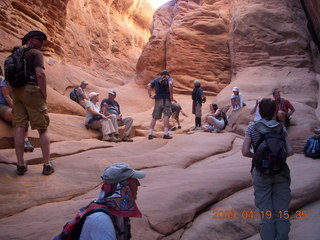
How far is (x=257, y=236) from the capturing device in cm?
341

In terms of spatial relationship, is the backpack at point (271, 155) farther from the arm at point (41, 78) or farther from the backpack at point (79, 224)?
the arm at point (41, 78)

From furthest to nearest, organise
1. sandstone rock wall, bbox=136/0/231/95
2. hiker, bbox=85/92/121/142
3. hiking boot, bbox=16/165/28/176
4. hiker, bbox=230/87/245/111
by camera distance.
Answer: sandstone rock wall, bbox=136/0/231/95
hiker, bbox=230/87/245/111
hiker, bbox=85/92/121/142
hiking boot, bbox=16/165/28/176

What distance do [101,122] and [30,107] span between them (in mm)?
3775

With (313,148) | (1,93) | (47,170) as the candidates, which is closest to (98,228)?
(47,170)

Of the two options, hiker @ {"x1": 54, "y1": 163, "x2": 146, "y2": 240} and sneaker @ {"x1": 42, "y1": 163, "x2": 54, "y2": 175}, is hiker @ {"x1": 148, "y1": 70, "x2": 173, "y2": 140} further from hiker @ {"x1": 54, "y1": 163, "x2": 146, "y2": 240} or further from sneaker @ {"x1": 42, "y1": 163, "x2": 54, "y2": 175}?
hiker @ {"x1": 54, "y1": 163, "x2": 146, "y2": 240}

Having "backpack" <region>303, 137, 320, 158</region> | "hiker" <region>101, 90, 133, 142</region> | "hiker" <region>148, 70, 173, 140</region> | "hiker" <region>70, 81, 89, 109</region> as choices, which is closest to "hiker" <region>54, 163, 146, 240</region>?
"backpack" <region>303, 137, 320, 158</region>

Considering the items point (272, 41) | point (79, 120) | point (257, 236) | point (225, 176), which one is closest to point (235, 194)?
point (225, 176)

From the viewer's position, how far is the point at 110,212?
1867 mm

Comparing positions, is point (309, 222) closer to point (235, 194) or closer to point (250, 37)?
point (235, 194)

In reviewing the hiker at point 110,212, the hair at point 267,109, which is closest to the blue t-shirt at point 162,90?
the hair at point 267,109

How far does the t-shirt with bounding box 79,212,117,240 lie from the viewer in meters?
1.70

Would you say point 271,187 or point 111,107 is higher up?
point 111,107

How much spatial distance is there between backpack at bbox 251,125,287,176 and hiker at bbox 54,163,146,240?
127 centimetres

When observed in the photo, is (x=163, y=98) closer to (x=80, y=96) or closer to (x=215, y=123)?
(x=215, y=123)
